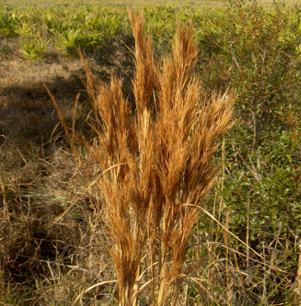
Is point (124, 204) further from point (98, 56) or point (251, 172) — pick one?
point (98, 56)

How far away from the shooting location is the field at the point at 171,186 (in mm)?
721

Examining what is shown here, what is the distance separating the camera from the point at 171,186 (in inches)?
27.0

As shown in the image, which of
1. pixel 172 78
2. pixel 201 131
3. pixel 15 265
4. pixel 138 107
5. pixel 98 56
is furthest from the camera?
pixel 98 56

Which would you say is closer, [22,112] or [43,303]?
[43,303]

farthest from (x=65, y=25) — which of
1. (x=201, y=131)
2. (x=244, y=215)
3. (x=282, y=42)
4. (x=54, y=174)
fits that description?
(x=201, y=131)

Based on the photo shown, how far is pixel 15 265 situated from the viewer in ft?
5.93

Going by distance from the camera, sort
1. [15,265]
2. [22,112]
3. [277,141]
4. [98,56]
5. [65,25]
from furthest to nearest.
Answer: [65,25] → [98,56] → [22,112] → [15,265] → [277,141]

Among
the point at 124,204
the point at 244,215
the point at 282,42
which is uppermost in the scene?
the point at 124,204

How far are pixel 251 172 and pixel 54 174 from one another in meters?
1.53

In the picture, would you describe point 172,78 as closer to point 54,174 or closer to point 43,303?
point 43,303

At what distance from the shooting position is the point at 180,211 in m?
0.74

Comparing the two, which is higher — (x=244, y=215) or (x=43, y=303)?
(x=244, y=215)

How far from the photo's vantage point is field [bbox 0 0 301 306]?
0.72m

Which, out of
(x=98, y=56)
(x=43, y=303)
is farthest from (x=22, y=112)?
(x=43, y=303)
